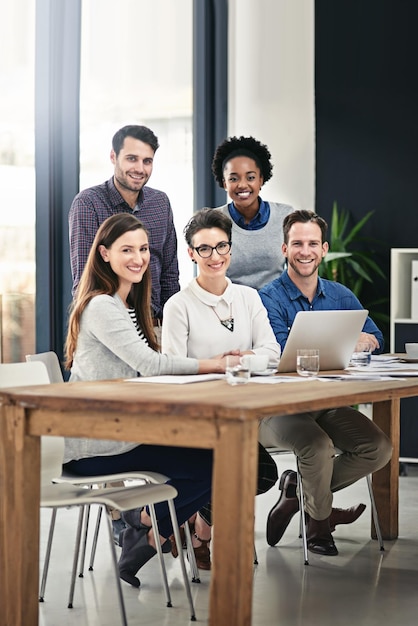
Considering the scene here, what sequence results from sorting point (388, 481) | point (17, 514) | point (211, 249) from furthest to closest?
point (388, 481)
point (211, 249)
point (17, 514)

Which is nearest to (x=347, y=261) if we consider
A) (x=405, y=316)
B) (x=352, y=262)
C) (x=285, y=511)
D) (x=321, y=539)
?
(x=352, y=262)

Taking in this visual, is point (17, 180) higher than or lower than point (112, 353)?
higher

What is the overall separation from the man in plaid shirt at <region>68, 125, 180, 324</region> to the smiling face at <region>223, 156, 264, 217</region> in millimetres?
341

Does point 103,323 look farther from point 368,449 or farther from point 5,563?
point 368,449

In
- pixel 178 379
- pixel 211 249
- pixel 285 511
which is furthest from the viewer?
pixel 285 511

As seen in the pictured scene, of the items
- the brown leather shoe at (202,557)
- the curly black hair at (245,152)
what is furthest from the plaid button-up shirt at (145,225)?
the brown leather shoe at (202,557)

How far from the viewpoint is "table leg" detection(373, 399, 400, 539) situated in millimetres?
4367

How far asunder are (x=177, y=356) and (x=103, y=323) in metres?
0.28

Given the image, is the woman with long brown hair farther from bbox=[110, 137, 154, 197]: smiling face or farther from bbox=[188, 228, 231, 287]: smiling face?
bbox=[110, 137, 154, 197]: smiling face

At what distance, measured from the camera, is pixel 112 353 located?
359cm

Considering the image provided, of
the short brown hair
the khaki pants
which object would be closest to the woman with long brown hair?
the khaki pants

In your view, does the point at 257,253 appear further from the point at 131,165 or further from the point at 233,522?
the point at 233,522

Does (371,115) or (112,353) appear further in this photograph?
(371,115)

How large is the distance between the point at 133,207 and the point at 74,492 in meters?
1.91
